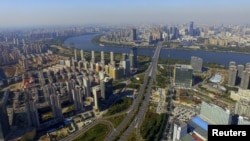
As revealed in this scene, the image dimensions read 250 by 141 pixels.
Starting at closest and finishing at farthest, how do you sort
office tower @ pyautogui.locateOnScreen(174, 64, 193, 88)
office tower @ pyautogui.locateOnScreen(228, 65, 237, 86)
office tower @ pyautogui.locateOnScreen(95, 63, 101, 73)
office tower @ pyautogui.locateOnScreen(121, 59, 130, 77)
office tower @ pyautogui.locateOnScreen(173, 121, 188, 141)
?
office tower @ pyautogui.locateOnScreen(173, 121, 188, 141), office tower @ pyautogui.locateOnScreen(228, 65, 237, 86), office tower @ pyautogui.locateOnScreen(174, 64, 193, 88), office tower @ pyautogui.locateOnScreen(121, 59, 130, 77), office tower @ pyautogui.locateOnScreen(95, 63, 101, 73)

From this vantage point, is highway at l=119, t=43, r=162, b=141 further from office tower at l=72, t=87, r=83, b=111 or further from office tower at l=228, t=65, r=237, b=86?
office tower at l=228, t=65, r=237, b=86

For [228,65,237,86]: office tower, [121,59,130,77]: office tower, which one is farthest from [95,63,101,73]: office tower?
[228,65,237,86]: office tower

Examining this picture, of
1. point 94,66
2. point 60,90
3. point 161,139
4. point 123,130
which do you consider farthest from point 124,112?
point 94,66

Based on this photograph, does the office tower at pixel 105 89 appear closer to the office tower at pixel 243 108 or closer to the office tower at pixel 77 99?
the office tower at pixel 77 99

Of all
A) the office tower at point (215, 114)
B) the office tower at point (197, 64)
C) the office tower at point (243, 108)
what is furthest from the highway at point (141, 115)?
the office tower at point (243, 108)

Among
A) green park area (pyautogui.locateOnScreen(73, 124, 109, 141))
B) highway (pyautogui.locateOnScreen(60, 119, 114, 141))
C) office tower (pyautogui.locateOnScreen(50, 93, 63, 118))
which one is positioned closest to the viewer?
green park area (pyautogui.locateOnScreen(73, 124, 109, 141))

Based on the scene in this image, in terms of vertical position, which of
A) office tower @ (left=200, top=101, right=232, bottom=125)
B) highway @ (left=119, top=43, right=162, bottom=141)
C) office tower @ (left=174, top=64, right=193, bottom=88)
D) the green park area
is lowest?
the green park area

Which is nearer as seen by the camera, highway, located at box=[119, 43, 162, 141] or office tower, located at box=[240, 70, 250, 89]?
highway, located at box=[119, 43, 162, 141]
